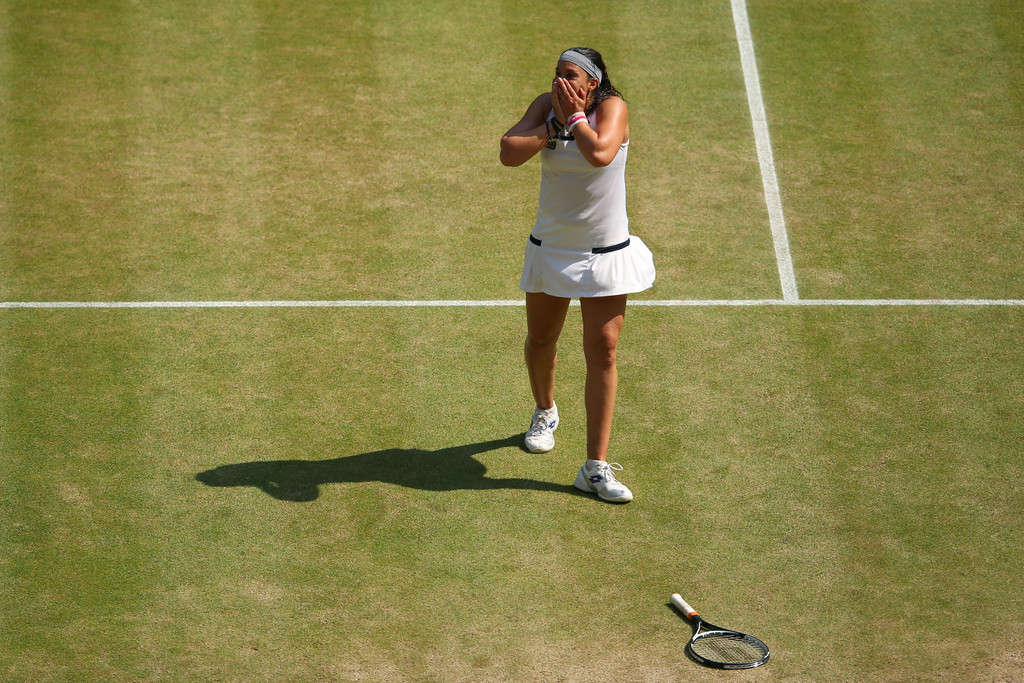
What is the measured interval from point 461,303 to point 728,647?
3.42 metres

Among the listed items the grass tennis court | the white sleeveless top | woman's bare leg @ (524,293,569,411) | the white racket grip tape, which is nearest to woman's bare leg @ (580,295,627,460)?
woman's bare leg @ (524,293,569,411)

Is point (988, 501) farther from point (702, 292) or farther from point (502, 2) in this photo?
point (502, 2)

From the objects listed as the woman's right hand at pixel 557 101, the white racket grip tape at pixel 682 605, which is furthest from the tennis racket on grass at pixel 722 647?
the woman's right hand at pixel 557 101

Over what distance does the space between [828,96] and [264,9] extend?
5357 mm

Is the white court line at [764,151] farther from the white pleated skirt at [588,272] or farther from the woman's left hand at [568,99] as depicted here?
the woman's left hand at [568,99]

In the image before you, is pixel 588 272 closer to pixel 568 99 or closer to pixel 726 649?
pixel 568 99

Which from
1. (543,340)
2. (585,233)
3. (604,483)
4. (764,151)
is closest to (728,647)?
(604,483)

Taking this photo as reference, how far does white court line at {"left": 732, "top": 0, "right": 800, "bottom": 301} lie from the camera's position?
831cm

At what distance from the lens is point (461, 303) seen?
802 centimetres

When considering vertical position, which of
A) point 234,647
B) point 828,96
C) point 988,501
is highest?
point 828,96

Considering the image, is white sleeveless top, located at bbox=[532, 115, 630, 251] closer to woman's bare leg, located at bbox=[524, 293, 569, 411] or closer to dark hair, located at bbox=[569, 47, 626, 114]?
dark hair, located at bbox=[569, 47, 626, 114]

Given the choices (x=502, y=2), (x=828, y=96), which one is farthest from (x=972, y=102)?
(x=502, y=2)

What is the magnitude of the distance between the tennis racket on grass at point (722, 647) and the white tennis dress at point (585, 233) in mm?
1691

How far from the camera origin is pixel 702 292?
8.12 m
